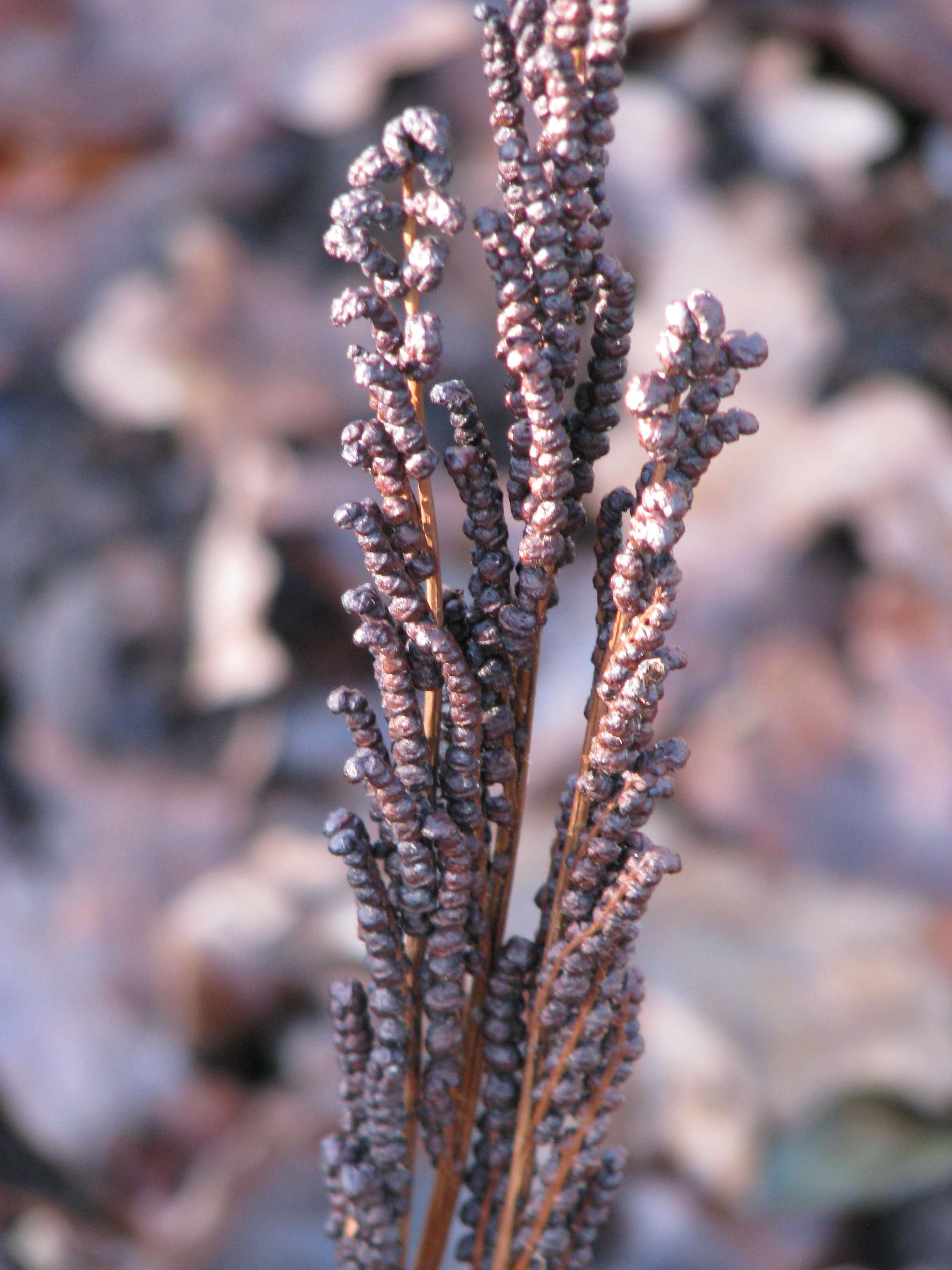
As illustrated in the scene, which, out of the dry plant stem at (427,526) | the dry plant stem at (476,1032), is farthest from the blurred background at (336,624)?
the dry plant stem at (427,526)

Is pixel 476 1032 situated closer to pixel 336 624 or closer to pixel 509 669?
pixel 509 669

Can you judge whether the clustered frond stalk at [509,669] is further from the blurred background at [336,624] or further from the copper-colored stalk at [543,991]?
the blurred background at [336,624]

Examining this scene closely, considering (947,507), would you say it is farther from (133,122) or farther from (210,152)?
(133,122)

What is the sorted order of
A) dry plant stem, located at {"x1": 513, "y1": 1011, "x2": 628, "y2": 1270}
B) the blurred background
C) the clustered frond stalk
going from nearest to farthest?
the clustered frond stalk, dry plant stem, located at {"x1": 513, "y1": 1011, "x2": 628, "y2": 1270}, the blurred background

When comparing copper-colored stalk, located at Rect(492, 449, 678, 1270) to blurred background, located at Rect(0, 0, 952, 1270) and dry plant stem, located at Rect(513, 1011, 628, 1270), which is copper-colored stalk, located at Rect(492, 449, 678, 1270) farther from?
blurred background, located at Rect(0, 0, 952, 1270)

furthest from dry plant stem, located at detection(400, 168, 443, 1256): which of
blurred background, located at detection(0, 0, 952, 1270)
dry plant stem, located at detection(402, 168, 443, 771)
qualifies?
blurred background, located at detection(0, 0, 952, 1270)

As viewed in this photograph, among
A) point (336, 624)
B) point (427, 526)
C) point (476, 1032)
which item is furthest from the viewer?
point (336, 624)

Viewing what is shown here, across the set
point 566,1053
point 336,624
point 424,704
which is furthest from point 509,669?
point 336,624
